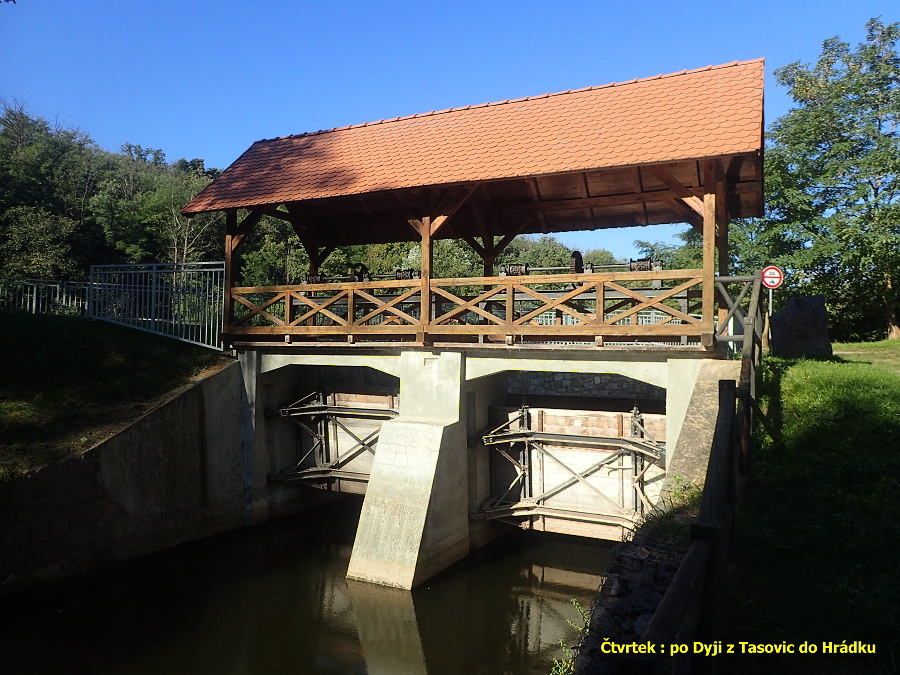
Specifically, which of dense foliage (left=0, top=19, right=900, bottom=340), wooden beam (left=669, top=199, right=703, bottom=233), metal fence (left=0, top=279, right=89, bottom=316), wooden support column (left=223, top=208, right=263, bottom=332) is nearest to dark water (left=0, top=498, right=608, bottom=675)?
wooden support column (left=223, top=208, right=263, bottom=332)

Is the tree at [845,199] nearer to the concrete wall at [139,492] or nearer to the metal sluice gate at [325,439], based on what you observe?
the metal sluice gate at [325,439]

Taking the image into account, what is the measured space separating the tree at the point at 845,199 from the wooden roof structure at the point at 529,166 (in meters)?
9.21

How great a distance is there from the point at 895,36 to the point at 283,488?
2450 centimetres

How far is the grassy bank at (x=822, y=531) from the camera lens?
2828 mm

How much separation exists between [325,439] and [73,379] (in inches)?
175

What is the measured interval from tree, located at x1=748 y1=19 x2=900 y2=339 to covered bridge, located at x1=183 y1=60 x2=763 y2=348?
30.3ft

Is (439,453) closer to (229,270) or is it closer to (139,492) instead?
(139,492)

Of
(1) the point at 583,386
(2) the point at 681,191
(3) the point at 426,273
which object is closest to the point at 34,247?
(3) the point at 426,273

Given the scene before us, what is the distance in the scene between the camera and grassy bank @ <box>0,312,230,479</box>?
26.7 ft

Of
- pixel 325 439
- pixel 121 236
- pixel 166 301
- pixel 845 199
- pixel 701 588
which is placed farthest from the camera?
pixel 121 236

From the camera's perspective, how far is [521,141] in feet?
29.6

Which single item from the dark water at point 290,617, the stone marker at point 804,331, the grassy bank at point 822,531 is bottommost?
the dark water at point 290,617

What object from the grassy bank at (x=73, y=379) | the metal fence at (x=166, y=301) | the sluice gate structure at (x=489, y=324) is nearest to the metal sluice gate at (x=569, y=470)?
the sluice gate structure at (x=489, y=324)

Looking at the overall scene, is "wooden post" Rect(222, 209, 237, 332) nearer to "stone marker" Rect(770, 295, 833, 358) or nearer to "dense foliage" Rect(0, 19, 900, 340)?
"dense foliage" Rect(0, 19, 900, 340)
